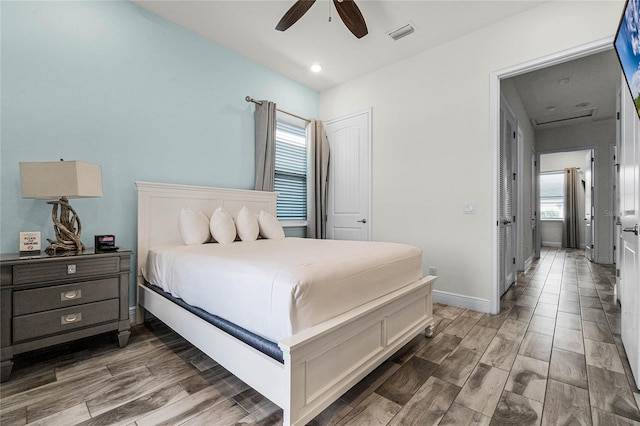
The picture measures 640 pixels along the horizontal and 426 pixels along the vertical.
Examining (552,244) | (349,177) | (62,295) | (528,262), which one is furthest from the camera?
(552,244)

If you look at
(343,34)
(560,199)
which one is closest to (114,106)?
(343,34)

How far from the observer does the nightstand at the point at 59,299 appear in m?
1.69

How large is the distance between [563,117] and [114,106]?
7.19 meters

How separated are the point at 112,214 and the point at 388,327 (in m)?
2.39

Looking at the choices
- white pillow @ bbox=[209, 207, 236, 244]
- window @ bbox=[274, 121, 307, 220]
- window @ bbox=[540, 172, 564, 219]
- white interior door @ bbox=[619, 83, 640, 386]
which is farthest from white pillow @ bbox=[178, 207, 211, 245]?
window @ bbox=[540, 172, 564, 219]

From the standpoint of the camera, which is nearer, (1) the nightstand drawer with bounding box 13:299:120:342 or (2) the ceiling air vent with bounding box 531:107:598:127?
(1) the nightstand drawer with bounding box 13:299:120:342

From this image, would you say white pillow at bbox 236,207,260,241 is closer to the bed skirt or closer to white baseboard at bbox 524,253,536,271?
the bed skirt

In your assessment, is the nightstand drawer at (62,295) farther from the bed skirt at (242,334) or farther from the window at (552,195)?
the window at (552,195)

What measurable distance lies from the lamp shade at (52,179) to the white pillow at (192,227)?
778 mm

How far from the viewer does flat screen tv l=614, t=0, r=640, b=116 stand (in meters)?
1.41

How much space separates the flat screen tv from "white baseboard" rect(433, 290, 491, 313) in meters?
1.97

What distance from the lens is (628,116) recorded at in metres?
1.96

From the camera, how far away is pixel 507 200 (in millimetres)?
3787

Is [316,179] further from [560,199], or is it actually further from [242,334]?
[560,199]
